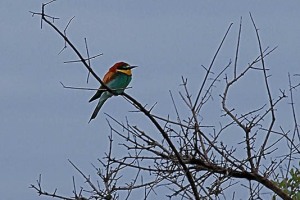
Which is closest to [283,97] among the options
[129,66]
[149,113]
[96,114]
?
[149,113]

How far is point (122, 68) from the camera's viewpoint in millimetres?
6988

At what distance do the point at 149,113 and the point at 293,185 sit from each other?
34.5 inches

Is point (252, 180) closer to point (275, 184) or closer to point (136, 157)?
point (275, 184)

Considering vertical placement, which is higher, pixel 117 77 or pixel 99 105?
pixel 117 77

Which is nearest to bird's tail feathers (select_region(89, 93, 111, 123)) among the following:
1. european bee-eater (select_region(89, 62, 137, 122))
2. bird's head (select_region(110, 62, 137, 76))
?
european bee-eater (select_region(89, 62, 137, 122))

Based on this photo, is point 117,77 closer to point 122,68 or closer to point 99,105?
point 122,68

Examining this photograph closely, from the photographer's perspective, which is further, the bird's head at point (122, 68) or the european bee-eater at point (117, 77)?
the bird's head at point (122, 68)

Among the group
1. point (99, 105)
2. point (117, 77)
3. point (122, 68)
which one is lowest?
point (99, 105)

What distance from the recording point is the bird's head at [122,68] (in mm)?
6945

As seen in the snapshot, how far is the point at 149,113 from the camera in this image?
404cm

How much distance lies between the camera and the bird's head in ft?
22.8

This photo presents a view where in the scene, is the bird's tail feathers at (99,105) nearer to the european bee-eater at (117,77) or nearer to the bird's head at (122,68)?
the european bee-eater at (117,77)

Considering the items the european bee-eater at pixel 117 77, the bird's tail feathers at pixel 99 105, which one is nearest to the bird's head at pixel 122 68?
the european bee-eater at pixel 117 77

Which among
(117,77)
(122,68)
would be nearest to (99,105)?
→ (117,77)
